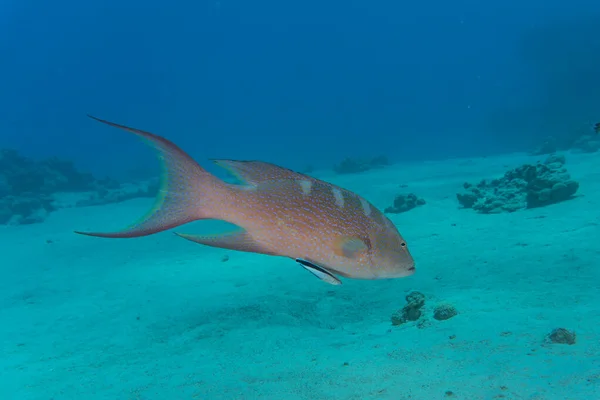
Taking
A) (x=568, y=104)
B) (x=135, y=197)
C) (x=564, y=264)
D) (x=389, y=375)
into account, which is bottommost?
(x=389, y=375)

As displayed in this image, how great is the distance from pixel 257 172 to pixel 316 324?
3.62m

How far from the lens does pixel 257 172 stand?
1615mm

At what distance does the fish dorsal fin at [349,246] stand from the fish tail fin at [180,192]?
523 millimetres

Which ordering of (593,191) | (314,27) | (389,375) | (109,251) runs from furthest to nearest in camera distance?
(314,27), (109,251), (593,191), (389,375)

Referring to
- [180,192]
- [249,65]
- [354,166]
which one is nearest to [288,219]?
[180,192]

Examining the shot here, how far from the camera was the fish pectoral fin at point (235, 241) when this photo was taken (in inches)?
58.5

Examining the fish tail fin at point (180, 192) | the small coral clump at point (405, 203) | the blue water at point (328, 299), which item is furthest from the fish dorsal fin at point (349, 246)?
the small coral clump at point (405, 203)

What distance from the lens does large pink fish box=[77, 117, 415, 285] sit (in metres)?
1.47

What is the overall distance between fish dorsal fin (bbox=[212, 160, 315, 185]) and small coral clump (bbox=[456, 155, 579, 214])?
853 centimetres

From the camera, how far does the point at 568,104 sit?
32.6 m

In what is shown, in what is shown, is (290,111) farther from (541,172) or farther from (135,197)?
(541,172)

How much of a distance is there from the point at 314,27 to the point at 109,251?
13409cm

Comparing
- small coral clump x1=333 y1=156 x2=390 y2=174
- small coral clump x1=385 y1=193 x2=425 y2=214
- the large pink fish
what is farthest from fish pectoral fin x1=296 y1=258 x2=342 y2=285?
small coral clump x1=333 y1=156 x2=390 y2=174

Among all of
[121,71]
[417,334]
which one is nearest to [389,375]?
[417,334]
